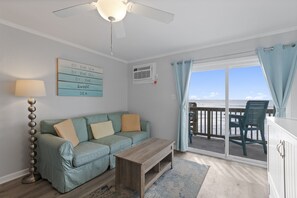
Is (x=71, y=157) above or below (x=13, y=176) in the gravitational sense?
above

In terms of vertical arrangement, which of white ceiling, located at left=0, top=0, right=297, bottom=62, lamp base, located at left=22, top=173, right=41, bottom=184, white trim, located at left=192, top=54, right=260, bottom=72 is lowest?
lamp base, located at left=22, top=173, right=41, bottom=184

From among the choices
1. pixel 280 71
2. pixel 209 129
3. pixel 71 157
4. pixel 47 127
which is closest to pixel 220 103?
pixel 209 129

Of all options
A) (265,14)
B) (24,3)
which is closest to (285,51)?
(265,14)

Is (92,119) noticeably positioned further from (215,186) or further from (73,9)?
(215,186)

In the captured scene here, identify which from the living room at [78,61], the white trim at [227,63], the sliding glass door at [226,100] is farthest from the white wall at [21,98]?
the sliding glass door at [226,100]

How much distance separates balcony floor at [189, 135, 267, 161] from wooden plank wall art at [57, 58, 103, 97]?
8.76ft

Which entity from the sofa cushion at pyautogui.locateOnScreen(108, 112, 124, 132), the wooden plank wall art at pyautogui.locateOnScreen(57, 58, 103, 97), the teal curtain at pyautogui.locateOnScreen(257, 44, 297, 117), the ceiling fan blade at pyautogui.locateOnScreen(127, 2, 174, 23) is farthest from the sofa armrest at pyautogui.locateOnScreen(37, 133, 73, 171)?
the teal curtain at pyautogui.locateOnScreen(257, 44, 297, 117)

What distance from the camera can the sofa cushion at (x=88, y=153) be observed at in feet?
6.70

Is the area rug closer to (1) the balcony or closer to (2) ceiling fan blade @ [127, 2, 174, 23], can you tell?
(1) the balcony

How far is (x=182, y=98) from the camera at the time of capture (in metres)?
3.37

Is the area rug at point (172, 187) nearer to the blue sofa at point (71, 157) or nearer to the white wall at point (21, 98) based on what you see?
the blue sofa at point (71, 157)

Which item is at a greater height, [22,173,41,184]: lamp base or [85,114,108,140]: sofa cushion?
[85,114,108,140]: sofa cushion

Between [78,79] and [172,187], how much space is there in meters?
2.60

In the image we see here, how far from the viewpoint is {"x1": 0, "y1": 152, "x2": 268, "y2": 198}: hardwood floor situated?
6.24 feet
